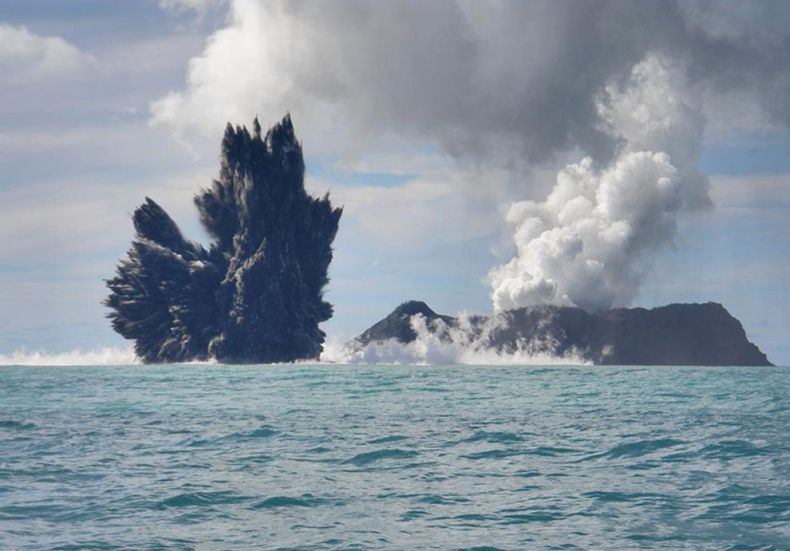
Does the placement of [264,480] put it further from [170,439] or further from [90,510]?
[170,439]

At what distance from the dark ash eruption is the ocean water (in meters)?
143

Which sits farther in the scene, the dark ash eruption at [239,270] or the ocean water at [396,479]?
the dark ash eruption at [239,270]

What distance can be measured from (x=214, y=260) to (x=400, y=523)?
183m

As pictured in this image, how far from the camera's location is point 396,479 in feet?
76.9

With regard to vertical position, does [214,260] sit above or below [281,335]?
above

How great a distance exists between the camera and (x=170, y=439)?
32.3m

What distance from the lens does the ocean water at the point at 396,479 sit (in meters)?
17.3

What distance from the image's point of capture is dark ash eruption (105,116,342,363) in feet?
611

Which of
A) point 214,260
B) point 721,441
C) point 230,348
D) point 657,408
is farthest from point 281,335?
point 721,441

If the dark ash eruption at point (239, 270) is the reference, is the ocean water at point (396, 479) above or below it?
below

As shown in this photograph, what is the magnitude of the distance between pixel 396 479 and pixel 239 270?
166 meters

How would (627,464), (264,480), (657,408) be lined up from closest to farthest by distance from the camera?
(264,480) < (627,464) < (657,408)

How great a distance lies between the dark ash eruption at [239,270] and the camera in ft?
611

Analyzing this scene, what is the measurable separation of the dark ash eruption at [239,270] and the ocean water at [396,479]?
470ft
